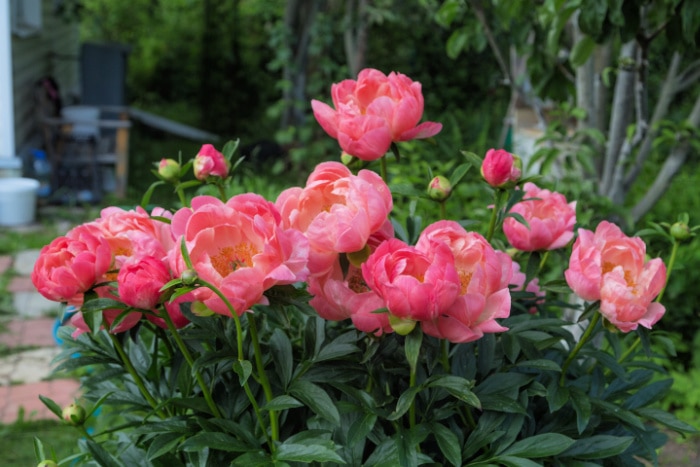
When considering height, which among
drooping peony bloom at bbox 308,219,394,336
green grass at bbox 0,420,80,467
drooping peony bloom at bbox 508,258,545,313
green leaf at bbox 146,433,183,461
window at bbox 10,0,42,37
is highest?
drooping peony bloom at bbox 308,219,394,336

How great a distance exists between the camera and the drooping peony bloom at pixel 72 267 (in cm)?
94

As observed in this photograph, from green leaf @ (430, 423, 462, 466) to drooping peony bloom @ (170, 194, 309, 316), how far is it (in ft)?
0.86

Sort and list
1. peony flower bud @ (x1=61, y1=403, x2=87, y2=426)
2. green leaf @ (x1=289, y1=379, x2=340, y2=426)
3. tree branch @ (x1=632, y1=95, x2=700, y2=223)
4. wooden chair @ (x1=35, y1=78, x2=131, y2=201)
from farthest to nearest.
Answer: wooden chair @ (x1=35, y1=78, x2=131, y2=201)
tree branch @ (x1=632, y1=95, x2=700, y2=223)
peony flower bud @ (x1=61, y1=403, x2=87, y2=426)
green leaf @ (x1=289, y1=379, x2=340, y2=426)

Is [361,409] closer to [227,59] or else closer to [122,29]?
[227,59]

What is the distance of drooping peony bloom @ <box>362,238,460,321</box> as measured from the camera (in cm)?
87

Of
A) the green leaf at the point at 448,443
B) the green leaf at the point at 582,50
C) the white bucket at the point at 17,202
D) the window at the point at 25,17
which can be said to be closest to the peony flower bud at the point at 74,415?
the green leaf at the point at 448,443

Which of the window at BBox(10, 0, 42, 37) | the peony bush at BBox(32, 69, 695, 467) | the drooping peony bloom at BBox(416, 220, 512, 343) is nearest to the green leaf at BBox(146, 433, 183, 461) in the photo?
the peony bush at BBox(32, 69, 695, 467)

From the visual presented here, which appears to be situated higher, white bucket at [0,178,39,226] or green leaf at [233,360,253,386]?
green leaf at [233,360,253,386]

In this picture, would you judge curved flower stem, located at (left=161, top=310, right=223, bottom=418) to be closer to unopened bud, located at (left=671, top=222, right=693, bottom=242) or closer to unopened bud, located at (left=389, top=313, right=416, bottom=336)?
unopened bud, located at (left=389, top=313, right=416, bottom=336)

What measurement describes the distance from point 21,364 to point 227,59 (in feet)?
23.0

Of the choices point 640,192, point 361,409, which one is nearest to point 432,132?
point 361,409

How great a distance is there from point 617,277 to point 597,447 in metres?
0.24

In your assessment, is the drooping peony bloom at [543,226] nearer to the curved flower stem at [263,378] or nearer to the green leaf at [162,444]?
the curved flower stem at [263,378]

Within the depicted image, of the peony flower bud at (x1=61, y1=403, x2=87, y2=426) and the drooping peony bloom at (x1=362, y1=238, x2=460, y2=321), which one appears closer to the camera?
the drooping peony bloom at (x1=362, y1=238, x2=460, y2=321)
